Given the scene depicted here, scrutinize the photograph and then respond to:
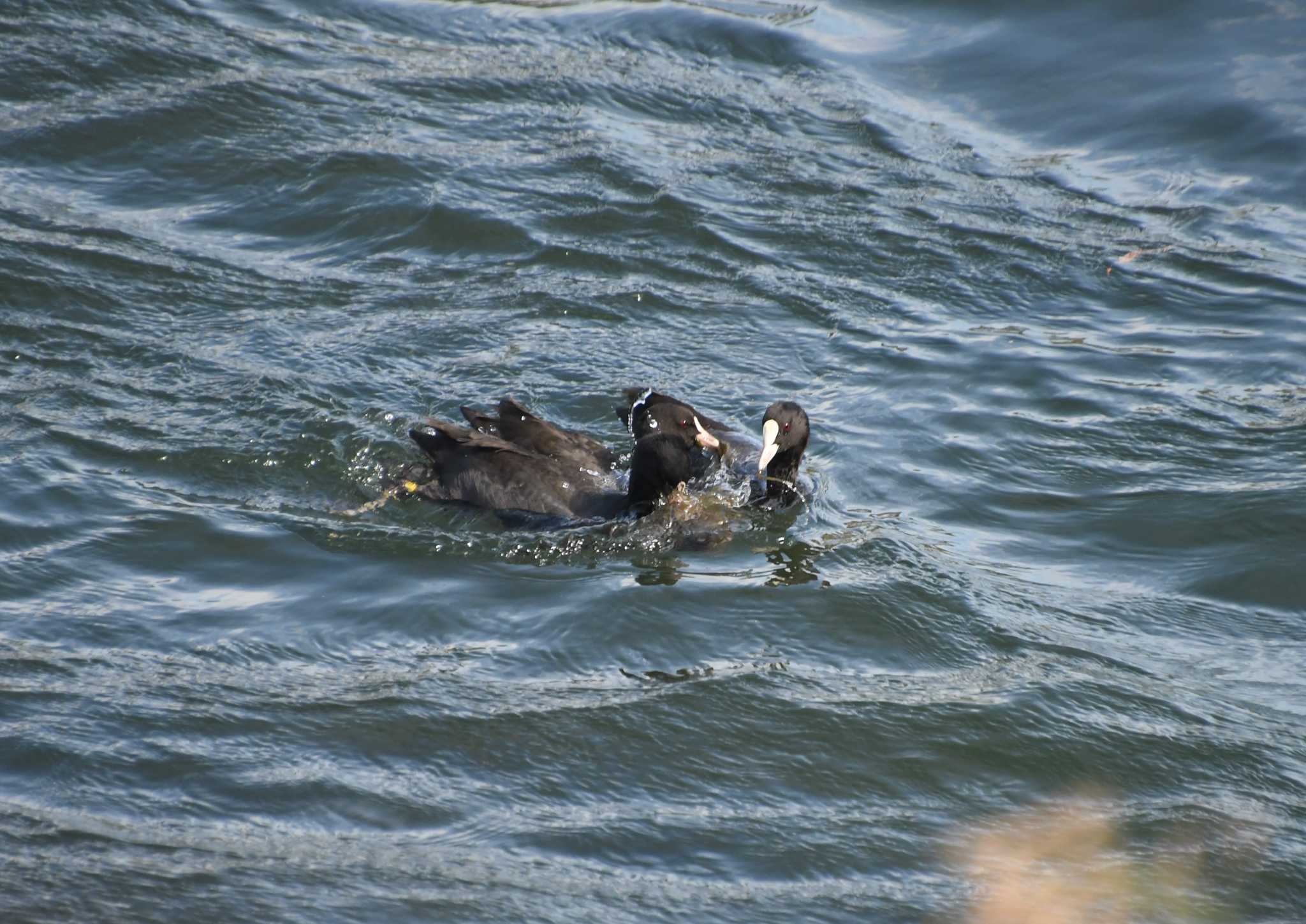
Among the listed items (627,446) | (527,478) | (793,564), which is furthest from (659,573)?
(627,446)

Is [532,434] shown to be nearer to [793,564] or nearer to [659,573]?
[659,573]

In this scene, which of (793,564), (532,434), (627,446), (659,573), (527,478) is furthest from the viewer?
(627,446)

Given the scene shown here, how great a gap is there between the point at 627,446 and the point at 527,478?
1.20 metres

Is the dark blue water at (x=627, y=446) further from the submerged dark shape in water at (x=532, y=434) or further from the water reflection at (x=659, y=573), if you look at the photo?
the submerged dark shape in water at (x=532, y=434)

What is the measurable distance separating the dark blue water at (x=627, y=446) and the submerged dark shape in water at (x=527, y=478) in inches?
8.9

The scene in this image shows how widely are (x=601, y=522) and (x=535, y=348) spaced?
2.02 metres

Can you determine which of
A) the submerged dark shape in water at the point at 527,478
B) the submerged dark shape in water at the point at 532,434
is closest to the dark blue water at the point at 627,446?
the submerged dark shape in water at the point at 527,478

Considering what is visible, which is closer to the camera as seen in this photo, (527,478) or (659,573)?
(659,573)

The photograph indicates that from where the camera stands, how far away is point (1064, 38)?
15266mm

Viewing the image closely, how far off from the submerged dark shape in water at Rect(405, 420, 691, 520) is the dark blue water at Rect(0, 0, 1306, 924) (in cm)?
22

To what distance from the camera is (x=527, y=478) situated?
7816 millimetres

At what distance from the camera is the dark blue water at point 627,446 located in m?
4.86

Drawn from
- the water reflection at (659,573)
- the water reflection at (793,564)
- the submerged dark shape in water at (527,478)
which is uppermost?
the submerged dark shape in water at (527,478)

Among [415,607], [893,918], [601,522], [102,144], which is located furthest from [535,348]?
[893,918]
